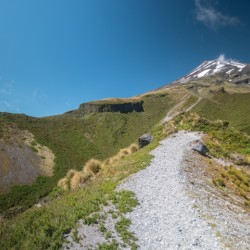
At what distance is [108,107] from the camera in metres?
144

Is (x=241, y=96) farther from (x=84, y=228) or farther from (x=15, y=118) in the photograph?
(x=84, y=228)

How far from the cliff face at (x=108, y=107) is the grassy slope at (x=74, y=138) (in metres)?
6.92

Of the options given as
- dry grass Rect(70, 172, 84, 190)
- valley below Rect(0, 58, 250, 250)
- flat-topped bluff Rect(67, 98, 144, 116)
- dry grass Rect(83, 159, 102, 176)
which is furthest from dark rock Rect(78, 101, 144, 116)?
dry grass Rect(70, 172, 84, 190)

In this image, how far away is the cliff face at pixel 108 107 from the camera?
144m

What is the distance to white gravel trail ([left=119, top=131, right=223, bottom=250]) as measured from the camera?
12.7m

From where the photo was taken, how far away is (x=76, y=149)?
88688 millimetres

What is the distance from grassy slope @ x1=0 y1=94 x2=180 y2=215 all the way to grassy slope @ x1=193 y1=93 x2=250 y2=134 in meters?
26.4

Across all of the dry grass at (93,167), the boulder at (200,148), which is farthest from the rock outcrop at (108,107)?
the boulder at (200,148)

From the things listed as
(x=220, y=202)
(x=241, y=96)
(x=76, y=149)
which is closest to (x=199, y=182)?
(x=220, y=202)

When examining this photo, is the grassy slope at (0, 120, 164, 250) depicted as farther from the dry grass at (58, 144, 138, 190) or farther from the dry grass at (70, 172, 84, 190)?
the dry grass at (70, 172, 84, 190)

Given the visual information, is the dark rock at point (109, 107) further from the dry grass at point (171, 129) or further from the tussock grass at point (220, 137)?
the dry grass at point (171, 129)

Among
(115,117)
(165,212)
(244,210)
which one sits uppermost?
(115,117)

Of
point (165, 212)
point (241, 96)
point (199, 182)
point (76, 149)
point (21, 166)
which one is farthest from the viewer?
point (241, 96)

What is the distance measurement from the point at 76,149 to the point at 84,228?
76357mm
